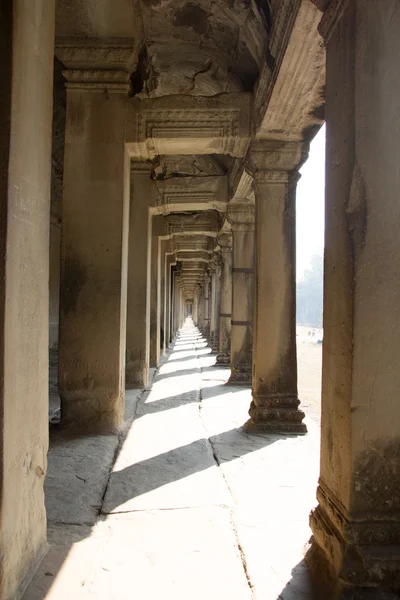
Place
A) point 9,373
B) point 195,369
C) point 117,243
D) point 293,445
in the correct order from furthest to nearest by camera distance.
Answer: point 195,369 < point 117,243 < point 293,445 < point 9,373

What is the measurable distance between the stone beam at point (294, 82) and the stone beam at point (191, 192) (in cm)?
349

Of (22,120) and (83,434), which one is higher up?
(22,120)

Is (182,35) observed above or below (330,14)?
above

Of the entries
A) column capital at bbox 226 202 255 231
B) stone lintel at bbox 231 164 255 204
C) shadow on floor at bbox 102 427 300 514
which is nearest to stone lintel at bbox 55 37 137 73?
stone lintel at bbox 231 164 255 204

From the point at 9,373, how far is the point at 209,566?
1.41 m

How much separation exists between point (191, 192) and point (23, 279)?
6.93 m

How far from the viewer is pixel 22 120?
1.99 metres

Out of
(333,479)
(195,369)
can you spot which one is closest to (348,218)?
(333,479)

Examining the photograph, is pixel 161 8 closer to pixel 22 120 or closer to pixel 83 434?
pixel 22 120

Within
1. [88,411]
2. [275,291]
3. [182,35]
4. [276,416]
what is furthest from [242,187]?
[88,411]

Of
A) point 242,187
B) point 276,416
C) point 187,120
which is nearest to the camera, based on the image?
point 276,416

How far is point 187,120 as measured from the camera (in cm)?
511

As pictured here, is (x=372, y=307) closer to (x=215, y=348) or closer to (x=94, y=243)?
(x=94, y=243)

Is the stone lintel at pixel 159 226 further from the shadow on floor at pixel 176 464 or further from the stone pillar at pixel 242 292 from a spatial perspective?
the shadow on floor at pixel 176 464
